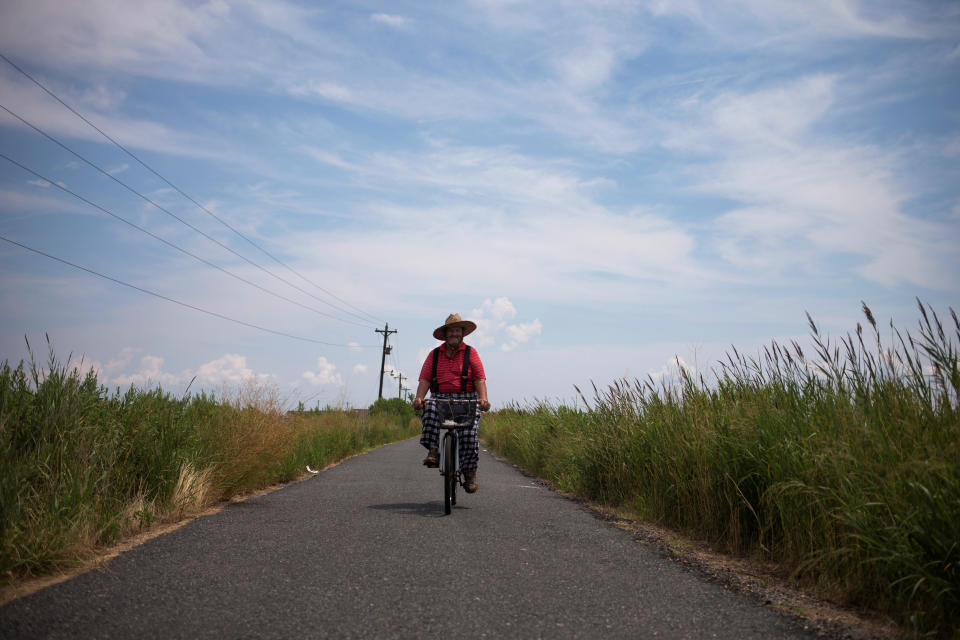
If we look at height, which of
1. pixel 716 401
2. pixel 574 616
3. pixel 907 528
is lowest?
pixel 574 616

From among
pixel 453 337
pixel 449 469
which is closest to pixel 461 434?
pixel 449 469

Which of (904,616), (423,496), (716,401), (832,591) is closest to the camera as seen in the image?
(904,616)

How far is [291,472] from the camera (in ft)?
41.1

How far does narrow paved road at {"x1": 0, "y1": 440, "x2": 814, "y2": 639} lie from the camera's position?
12.1ft

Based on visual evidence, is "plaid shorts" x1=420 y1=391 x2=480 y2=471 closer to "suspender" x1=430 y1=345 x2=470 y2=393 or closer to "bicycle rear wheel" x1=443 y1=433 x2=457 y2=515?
"suspender" x1=430 y1=345 x2=470 y2=393

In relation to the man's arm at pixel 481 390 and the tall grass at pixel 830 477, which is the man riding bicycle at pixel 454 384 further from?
the tall grass at pixel 830 477

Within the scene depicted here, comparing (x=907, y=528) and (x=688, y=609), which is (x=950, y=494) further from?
(x=688, y=609)

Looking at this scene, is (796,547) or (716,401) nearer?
(796,547)

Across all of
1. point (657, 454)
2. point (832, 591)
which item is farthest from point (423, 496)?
point (832, 591)

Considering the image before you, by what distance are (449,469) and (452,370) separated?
1274 millimetres

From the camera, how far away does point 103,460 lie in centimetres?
625

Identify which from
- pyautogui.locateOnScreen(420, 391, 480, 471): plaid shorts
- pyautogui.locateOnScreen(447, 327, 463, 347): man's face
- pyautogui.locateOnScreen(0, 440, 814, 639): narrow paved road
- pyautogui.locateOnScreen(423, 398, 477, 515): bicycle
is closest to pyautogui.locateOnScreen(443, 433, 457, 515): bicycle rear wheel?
pyautogui.locateOnScreen(423, 398, 477, 515): bicycle

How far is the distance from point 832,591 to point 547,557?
2.21 meters

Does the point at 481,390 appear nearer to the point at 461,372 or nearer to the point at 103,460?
the point at 461,372
